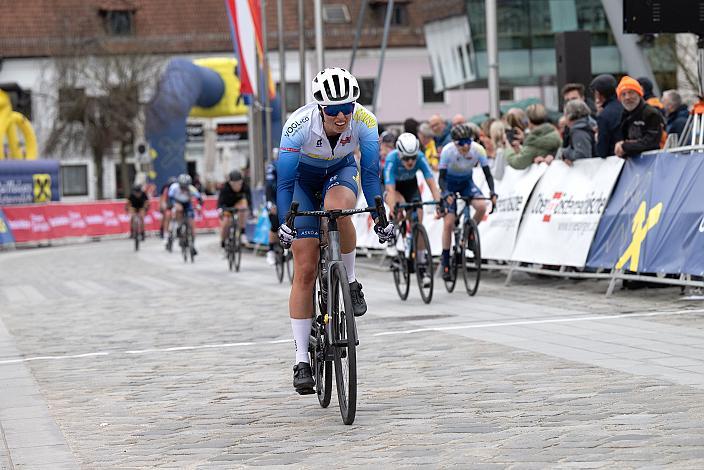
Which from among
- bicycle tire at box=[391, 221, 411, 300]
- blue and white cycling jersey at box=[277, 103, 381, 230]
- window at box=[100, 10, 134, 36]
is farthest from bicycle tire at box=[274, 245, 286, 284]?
window at box=[100, 10, 134, 36]

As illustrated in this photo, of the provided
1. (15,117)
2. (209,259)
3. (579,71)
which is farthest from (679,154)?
(15,117)

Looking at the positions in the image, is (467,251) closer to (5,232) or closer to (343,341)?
(343,341)

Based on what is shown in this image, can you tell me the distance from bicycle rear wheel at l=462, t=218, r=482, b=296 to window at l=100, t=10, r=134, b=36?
6115 cm

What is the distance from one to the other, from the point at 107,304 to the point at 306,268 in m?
10.2

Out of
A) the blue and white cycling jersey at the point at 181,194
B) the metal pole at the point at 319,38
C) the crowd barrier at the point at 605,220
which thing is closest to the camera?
the crowd barrier at the point at 605,220

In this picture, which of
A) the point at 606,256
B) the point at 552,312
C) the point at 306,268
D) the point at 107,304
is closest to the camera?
the point at 306,268

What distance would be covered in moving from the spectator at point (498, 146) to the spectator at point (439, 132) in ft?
4.99

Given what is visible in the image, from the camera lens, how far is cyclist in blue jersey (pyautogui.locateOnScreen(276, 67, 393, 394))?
8234mm

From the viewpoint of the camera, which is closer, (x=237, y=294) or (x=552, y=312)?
(x=552, y=312)

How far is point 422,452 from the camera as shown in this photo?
22.3 ft

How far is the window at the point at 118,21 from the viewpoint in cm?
7556

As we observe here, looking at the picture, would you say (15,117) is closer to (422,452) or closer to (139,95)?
(139,95)

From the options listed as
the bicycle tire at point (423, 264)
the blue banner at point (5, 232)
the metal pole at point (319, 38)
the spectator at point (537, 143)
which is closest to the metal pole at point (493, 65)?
the spectator at point (537, 143)

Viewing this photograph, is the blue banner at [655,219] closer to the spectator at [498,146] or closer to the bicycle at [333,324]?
the spectator at [498,146]
